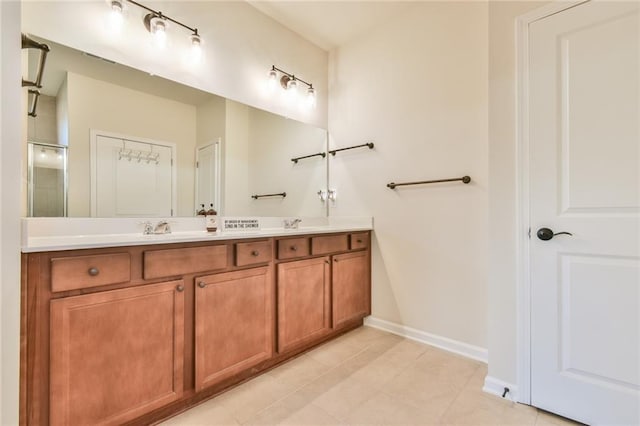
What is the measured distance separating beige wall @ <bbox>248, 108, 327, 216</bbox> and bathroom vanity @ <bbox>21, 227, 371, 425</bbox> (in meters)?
0.63

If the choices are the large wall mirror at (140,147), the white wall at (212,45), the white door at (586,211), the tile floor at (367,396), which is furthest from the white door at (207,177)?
the white door at (586,211)

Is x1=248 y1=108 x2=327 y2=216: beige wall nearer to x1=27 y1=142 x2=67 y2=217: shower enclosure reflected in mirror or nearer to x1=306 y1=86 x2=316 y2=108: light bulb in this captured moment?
x1=306 y1=86 x2=316 y2=108: light bulb

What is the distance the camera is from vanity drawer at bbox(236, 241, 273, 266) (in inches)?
67.3

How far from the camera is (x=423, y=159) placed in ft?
7.76

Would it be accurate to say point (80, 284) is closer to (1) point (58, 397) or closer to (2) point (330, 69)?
(1) point (58, 397)

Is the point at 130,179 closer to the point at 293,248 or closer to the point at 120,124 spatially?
the point at 120,124

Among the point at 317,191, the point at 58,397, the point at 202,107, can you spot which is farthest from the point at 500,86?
the point at 58,397

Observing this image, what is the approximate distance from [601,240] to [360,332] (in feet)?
5.71

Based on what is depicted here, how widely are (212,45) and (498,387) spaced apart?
284cm

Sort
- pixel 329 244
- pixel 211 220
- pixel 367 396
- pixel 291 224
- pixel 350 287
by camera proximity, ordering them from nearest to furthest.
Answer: pixel 367 396 < pixel 211 220 < pixel 329 244 < pixel 350 287 < pixel 291 224

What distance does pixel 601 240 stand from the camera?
1398mm

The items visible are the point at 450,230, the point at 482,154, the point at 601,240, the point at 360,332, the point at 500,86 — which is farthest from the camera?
the point at 360,332

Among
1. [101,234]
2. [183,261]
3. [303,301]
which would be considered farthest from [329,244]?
[101,234]

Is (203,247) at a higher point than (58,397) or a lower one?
higher
